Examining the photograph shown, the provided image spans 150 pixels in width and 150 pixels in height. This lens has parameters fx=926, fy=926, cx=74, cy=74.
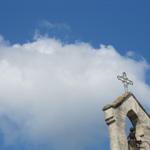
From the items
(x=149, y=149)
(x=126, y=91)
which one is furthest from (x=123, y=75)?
(x=149, y=149)

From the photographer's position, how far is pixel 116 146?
95.1ft

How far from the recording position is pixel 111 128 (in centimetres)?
2944

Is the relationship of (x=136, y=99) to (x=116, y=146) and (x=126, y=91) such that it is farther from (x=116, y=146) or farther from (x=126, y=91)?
(x=116, y=146)

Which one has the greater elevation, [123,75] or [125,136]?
[123,75]

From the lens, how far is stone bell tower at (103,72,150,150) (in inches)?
1152

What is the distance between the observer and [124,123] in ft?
97.9

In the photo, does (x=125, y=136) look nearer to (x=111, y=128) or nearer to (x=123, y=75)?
(x=111, y=128)

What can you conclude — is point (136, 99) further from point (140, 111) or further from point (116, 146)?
point (116, 146)

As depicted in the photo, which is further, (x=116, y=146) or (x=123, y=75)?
(x=123, y=75)

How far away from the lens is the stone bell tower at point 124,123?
96.0ft

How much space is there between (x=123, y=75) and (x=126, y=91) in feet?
2.06

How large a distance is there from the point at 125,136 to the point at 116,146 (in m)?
0.70

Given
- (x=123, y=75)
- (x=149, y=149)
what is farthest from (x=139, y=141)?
(x=123, y=75)

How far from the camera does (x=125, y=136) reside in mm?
29562
